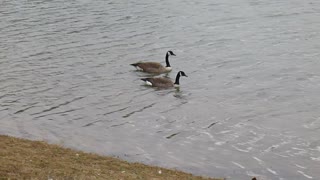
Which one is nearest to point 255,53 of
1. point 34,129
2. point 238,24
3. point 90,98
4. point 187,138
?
point 238,24

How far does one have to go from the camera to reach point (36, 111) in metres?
22.1

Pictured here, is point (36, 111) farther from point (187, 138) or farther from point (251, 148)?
point (251, 148)

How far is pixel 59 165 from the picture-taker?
1341 cm

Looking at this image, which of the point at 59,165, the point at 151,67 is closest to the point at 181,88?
the point at 151,67

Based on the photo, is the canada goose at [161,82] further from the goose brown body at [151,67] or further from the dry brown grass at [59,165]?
the dry brown grass at [59,165]

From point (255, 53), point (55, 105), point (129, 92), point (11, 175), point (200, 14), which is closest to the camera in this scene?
point (11, 175)

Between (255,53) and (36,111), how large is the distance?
565 inches

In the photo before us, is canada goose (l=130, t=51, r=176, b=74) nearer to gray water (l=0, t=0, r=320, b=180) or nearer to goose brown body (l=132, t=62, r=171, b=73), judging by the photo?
goose brown body (l=132, t=62, r=171, b=73)

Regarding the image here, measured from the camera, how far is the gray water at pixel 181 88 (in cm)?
1772

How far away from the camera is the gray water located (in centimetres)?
1772

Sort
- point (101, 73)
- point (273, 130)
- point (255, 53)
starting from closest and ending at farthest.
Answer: point (273, 130) → point (101, 73) → point (255, 53)

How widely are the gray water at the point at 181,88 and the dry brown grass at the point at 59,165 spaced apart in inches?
67.1

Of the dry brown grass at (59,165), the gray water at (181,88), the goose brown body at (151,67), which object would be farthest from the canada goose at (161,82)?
the dry brown grass at (59,165)

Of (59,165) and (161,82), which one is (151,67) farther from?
(59,165)
